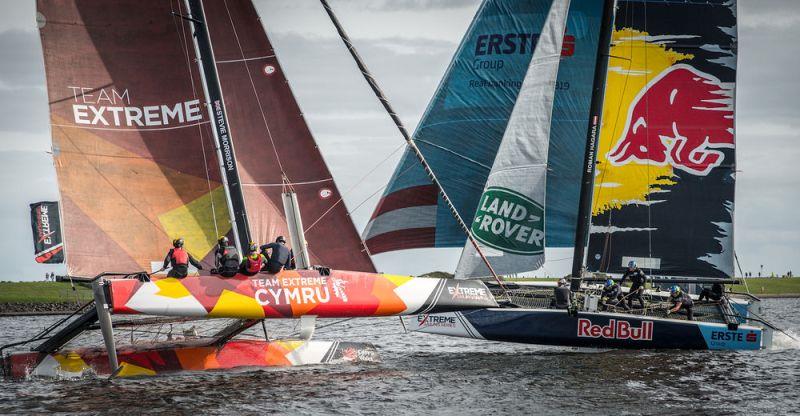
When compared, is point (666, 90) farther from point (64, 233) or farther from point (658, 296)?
point (64, 233)

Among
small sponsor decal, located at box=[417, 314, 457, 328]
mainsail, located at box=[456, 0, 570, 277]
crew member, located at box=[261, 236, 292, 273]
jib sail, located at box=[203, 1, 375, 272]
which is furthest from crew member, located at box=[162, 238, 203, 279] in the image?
mainsail, located at box=[456, 0, 570, 277]

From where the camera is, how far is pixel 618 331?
25.4m

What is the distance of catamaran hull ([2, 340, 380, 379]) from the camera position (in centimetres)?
2012

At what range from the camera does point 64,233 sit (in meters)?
21.1

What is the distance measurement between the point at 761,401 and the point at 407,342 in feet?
46.7

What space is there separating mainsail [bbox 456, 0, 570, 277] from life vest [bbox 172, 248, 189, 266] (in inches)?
418

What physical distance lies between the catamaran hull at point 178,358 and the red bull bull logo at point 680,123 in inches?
443

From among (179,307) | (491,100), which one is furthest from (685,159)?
(179,307)

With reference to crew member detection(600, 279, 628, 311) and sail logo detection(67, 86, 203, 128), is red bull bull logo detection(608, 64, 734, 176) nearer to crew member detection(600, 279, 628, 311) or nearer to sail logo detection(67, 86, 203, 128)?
crew member detection(600, 279, 628, 311)

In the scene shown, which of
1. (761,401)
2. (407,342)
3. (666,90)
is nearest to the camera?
(761,401)

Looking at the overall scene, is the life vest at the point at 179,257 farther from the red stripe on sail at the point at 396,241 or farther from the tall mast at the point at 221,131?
the red stripe on sail at the point at 396,241

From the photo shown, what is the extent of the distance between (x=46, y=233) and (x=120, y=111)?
25.1 ft

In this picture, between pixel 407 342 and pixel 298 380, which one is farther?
pixel 407 342

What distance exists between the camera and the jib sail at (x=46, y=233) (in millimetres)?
26291
